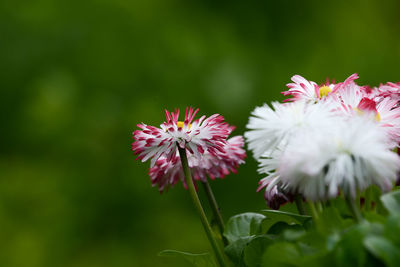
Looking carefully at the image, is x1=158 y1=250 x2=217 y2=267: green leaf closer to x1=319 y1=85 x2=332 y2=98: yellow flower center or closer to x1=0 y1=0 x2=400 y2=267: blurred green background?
x1=319 y1=85 x2=332 y2=98: yellow flower center

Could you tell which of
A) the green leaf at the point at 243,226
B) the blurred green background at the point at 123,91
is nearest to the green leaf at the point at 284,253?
the green leaf at the point at 243,226

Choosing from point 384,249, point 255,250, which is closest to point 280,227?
point 255,250

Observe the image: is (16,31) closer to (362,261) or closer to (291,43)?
(291,43)

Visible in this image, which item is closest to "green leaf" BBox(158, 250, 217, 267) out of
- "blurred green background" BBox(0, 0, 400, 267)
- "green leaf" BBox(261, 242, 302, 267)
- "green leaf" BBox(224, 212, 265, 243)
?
"green leaf" BBox(224, 212, 265, 243)

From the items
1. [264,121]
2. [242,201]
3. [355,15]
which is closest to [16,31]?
[242,201]

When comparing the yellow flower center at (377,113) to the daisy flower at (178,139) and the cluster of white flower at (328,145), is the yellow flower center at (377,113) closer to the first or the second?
the cluster of white flower at (328,145)

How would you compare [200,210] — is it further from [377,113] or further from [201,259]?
[377,113]
